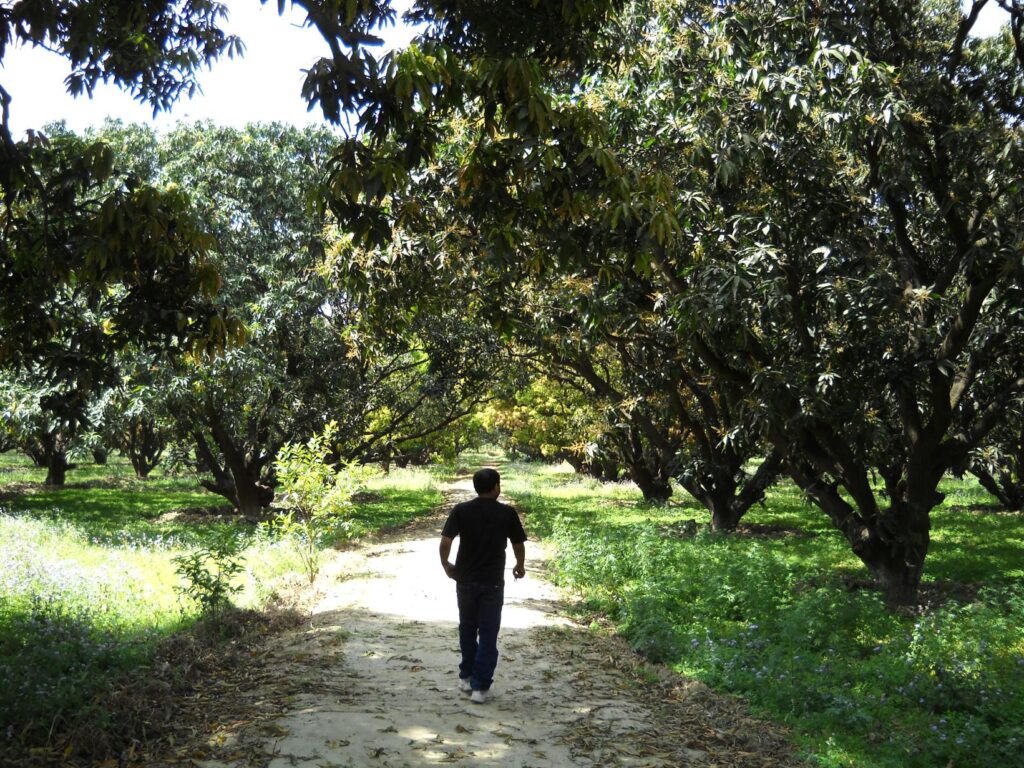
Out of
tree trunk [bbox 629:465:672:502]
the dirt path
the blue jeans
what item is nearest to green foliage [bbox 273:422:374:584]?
the dirt path

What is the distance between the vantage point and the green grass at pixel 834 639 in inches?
216

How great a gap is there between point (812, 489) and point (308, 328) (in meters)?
13.1

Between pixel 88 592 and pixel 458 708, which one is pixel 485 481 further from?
pixel 88 592

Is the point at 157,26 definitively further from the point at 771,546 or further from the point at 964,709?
the point at 771,546

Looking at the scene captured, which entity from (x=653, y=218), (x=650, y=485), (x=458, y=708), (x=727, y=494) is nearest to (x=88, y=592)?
(x=458, y=708)

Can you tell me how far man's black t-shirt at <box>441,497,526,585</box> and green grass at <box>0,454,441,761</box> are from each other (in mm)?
2583

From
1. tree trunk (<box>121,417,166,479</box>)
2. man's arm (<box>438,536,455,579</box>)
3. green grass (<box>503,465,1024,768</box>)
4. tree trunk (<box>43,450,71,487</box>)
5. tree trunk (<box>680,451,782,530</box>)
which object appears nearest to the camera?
green grass (<box>503,465,1024,768</box>)

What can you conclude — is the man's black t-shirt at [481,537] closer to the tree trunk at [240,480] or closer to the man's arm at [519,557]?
the man's arm at [519,557]

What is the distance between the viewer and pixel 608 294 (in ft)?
36.5

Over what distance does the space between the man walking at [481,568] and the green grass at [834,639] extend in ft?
7.03

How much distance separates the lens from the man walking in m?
6.27

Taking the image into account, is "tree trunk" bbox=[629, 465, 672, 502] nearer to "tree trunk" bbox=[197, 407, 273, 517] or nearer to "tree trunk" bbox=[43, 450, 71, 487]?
"tree trunk" bbox=[197, 407, 273, 517]

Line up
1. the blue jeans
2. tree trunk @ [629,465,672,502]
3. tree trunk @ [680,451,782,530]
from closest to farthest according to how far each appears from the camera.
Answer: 1. the blue jeans
2. tree trunk @ [680,451,782,530]
3. tree trunk @ [629,465,672,502]

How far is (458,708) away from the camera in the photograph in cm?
619
